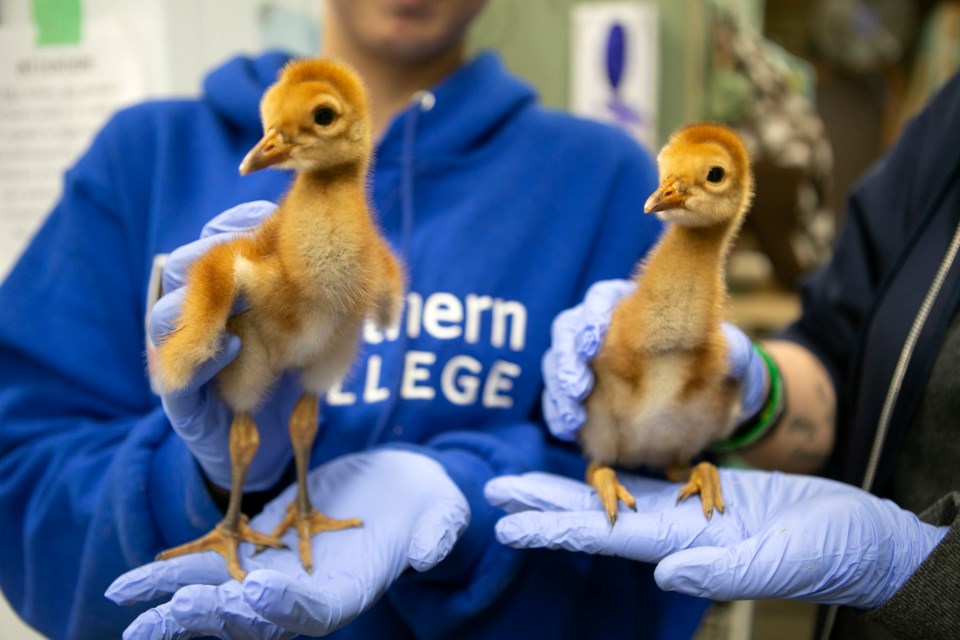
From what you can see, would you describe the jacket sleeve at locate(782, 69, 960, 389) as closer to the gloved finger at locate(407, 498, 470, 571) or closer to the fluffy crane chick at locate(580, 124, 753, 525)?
the fluffy crane chick at locate(580, 124, 753, 525)

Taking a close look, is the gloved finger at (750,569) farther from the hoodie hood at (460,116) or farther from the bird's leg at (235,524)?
the hoodie hood at (460,116)

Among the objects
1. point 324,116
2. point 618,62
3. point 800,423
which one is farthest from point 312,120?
point 618,62

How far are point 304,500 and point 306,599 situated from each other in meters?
0.15

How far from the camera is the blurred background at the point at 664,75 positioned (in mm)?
929

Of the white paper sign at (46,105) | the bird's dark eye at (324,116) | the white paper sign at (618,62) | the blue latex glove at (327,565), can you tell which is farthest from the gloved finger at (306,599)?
the white paper sign at (618,62)

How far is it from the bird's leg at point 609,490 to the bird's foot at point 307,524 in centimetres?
25

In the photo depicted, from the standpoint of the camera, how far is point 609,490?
806 millimetres

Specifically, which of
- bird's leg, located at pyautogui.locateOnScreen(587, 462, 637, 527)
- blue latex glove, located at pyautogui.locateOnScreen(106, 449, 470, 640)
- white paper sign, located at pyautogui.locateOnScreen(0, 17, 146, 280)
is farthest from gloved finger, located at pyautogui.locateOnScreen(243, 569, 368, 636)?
white paper sign, located at pyautogui.locateOnScreen(0, 17, 146, 280)

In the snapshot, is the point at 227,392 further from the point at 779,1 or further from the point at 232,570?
the point at 779,1

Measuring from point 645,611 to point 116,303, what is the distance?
75cm

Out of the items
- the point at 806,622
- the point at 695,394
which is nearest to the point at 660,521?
the point at 695,394

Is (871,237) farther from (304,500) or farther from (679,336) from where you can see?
(304,500)

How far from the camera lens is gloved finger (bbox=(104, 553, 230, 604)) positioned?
70cm

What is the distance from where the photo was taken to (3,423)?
0.91 metres
